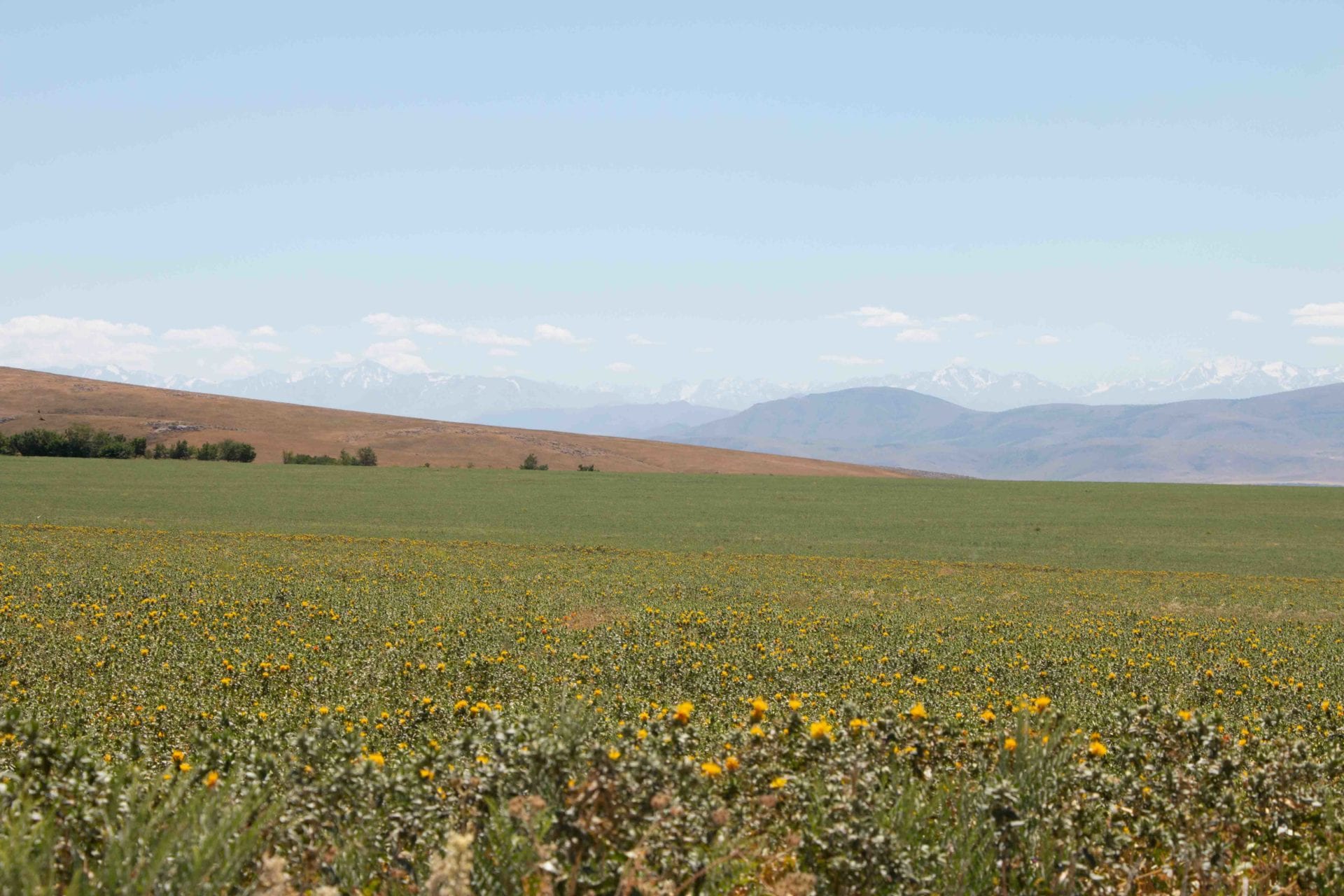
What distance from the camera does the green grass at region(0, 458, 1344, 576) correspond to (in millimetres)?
44062

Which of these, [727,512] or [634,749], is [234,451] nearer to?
[727,512]

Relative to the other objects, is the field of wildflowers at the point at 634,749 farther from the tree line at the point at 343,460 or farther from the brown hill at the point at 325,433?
the brown hill at the point at 325,433

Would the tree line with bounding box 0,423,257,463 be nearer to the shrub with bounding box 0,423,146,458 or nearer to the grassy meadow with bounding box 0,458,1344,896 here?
the shrub with bounding box 0,423,146,458

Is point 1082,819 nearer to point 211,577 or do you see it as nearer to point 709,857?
point 709,857

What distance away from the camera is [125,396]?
13938 cm

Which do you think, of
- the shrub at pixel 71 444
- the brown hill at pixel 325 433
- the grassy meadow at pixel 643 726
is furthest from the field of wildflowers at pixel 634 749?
the brown hill at pixel 325 433

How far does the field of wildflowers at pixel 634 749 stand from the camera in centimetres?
436

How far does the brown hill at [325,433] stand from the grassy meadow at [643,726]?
86546 millimetres

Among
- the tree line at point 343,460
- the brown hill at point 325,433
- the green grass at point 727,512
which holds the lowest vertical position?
the green grass at point 727,512

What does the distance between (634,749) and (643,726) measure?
193 cm

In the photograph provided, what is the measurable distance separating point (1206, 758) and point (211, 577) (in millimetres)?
19098

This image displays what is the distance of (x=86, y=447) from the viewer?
8381 cm

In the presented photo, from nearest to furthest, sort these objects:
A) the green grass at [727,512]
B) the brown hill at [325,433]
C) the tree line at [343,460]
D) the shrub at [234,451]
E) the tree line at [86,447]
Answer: the green grass at [727,512]
the tree line at [86,447]
the shrub at [234,451]
the tree line at [343,460]
the brown hill at [325,433]

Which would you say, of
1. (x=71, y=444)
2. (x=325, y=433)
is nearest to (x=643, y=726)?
(x=71, y=444)
